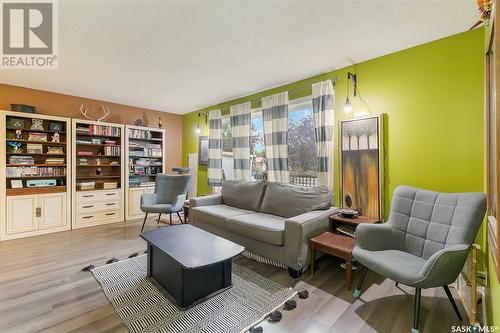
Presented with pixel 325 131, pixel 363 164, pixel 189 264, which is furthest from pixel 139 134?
pixel 363 164

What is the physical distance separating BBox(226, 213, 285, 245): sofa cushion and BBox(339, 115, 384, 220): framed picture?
100 centimetres

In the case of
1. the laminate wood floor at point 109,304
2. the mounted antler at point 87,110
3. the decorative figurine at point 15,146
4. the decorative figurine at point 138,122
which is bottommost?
the laminate wood floor at point 109,304

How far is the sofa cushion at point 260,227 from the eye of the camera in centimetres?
234

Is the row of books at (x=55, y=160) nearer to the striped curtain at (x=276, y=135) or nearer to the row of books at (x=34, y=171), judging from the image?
the row of books at (x=34, y=171)

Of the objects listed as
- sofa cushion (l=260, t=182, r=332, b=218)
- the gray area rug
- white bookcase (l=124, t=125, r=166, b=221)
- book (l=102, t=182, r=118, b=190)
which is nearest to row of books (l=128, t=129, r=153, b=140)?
white bookcase (l=124, t=125, r=166, b=221)

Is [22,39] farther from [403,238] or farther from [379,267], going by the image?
[403,238]

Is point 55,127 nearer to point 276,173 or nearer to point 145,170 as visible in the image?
point 145,170

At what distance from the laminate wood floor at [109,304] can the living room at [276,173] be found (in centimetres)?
2

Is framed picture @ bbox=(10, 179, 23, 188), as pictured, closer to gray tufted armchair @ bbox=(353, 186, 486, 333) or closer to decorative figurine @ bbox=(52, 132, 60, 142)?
decorative figurine @ bbox=(52, 132, 60, 142)

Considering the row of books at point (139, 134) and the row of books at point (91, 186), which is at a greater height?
the row of books at point (139, 134)

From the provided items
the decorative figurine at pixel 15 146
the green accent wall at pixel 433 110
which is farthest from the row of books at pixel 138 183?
the green accent wall at pixel 433 110

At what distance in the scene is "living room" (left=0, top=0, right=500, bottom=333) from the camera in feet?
5.50

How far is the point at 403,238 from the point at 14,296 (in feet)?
11.6

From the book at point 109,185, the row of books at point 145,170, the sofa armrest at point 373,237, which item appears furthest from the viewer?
the row of books at point 145,170
